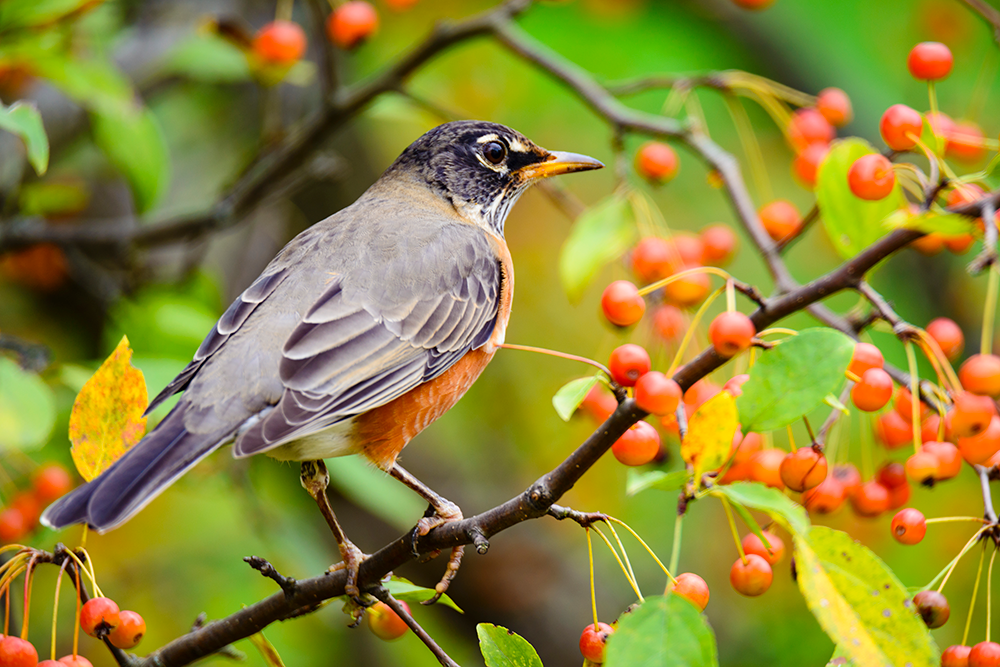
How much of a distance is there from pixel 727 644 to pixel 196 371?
3.08 metres

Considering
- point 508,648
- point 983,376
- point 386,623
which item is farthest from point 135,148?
point 983,376

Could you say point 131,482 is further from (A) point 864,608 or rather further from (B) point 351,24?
(B) point 351,24

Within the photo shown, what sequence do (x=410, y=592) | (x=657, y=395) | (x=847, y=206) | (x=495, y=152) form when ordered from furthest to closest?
(x=495, y=152) → (x=847, y=206) → (x=410, y=592) → (x=657, y=395)

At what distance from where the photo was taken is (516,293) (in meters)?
4.79

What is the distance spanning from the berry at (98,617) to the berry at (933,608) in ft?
5.14

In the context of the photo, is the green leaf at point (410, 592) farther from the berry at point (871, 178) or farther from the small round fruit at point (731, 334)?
the berry at point (871, 178)

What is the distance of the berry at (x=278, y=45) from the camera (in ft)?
10.1

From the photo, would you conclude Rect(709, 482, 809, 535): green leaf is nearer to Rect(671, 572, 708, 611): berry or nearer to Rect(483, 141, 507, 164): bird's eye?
Rect(671, 572, 708, 611): berry

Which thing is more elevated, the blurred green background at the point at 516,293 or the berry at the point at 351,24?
the berry at the point at 351,24

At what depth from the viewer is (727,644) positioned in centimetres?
420

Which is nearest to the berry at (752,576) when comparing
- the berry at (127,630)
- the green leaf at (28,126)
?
the berry at (127,630)

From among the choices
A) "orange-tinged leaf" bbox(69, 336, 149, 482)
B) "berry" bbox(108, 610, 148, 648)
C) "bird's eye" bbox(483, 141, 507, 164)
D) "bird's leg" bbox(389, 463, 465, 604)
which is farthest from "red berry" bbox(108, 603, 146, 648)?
"bird's eye" bbox(483, 141, 507, 164)

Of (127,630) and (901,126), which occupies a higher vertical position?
(901,126)

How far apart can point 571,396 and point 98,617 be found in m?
1.03
